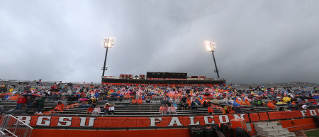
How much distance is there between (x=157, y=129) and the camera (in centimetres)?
873

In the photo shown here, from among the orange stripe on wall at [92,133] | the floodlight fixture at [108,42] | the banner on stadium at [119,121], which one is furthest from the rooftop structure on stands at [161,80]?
the orange stripe on wall at [92,133]

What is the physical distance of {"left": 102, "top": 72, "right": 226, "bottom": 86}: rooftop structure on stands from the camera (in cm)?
5224

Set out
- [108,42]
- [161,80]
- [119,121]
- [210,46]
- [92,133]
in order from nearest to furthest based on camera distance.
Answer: [92,133] < [119,121] < [108,42] < [161,80] < [210,46]

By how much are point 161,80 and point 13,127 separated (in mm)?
48091

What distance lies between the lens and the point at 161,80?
179 feet

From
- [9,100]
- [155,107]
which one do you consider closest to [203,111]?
[155,107]

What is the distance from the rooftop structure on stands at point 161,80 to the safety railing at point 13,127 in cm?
4493

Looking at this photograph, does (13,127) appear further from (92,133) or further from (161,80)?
(161,80)

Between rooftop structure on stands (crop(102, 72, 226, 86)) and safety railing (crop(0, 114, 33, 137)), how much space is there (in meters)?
44.9

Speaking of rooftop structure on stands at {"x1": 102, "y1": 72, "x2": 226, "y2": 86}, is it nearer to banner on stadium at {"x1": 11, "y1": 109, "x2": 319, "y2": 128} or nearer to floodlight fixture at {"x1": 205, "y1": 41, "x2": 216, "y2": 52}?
floodlight fixture at {"x1": 205, "y1": 41, "x2": 216, "y2": 52}

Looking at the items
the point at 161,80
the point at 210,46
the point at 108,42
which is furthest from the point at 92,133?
the point at 210,46

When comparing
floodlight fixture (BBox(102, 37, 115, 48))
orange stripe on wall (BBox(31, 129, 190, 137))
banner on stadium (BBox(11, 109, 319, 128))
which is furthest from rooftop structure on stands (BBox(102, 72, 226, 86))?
orange stripe on wall (BBox(31, 129, 190, 137))

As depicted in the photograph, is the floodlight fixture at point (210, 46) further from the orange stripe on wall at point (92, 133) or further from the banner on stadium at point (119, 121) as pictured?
the orange stripe on wall at point (92, 133)

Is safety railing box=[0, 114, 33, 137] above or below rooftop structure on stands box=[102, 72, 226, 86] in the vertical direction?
below
